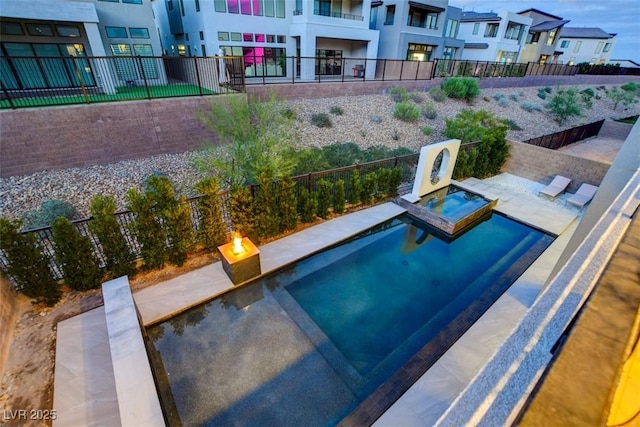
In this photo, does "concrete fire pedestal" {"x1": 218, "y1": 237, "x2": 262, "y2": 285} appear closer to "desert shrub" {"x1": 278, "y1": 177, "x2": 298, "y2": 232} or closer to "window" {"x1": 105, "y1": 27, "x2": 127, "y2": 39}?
"desert shrub" {"x1": 278, "y1": 177, "x2": 298, "y2": 232}

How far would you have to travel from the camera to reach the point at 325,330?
15.4ft

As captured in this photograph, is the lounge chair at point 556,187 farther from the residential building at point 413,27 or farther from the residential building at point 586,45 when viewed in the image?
the residential building at point 586,45

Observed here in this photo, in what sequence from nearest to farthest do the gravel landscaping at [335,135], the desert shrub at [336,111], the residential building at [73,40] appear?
the gravel landscaping at [335,135] < the residential building at [73,40] < the desert shrub at [336,111]

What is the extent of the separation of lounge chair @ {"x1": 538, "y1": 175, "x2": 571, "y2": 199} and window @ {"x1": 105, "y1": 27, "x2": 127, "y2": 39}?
62.0 ft

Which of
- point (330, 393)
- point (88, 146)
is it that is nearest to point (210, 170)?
point (88, 146)

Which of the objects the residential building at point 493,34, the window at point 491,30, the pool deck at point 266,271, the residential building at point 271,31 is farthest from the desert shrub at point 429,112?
the window at point 491,30

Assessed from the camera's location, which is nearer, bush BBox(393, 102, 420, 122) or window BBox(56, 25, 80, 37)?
window BBox(56, 25, 80, 37)

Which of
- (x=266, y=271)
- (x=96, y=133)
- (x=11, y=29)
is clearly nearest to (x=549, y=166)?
(x=266, y=271)

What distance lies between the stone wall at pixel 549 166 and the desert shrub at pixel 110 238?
1262 cm

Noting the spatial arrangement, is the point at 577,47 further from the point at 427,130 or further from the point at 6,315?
the point at 6,315

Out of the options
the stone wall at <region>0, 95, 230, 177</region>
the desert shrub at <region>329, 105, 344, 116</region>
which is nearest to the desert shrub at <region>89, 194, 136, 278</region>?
the stone wall at <region>0, 95, 230, 177</region>

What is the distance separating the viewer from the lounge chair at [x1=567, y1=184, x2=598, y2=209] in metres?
8.49

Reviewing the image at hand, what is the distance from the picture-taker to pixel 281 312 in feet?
16.4

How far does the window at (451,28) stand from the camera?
25.7 m
